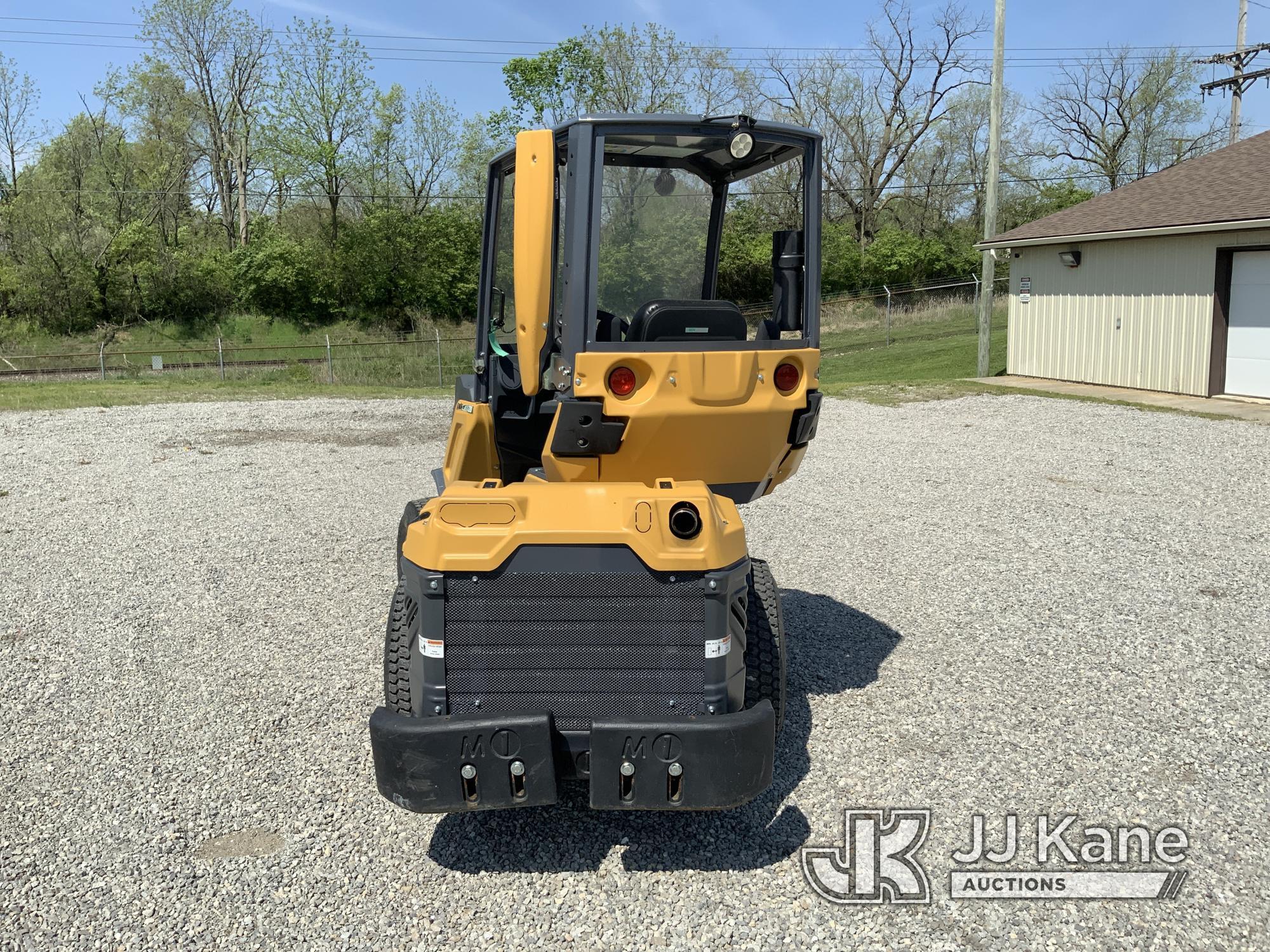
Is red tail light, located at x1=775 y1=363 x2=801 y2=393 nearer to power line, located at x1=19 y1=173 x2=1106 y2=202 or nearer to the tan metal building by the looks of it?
the tan metal building

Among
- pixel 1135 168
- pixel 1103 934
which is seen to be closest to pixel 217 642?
pixel 1103 934

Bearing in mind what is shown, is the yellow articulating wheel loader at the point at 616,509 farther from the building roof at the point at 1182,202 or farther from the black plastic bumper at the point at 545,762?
the building roof at the point at 1182,202

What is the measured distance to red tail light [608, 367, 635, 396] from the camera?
12.0ft

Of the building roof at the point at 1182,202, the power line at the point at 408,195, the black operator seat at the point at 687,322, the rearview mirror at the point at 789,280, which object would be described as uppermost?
the power line at the point at 408,195

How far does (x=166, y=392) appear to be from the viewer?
18.4m

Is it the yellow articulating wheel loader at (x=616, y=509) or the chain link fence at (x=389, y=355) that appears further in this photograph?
the chain link fence at (x=389, y=355)

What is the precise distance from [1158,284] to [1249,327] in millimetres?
1669

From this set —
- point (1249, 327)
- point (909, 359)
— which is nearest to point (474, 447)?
point (1249, 327)

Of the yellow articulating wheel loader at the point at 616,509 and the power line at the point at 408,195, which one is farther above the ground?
the power line at the point at 408,195

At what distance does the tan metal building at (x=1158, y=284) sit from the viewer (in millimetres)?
14891

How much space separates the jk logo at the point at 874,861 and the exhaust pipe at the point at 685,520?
4.04 feet

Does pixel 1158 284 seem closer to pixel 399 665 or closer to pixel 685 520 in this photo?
pixel 685 520

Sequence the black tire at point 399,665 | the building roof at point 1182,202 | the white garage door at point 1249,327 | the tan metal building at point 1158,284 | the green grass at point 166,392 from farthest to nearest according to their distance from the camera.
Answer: the green grass at point 166,392, the building roof at point 1182,202, the tan metal building at point 1158,284, the white garage door at point 1249,327, the black tire at point 399,665

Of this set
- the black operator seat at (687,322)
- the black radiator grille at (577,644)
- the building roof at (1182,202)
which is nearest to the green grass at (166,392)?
the building roof at (1182,202)
